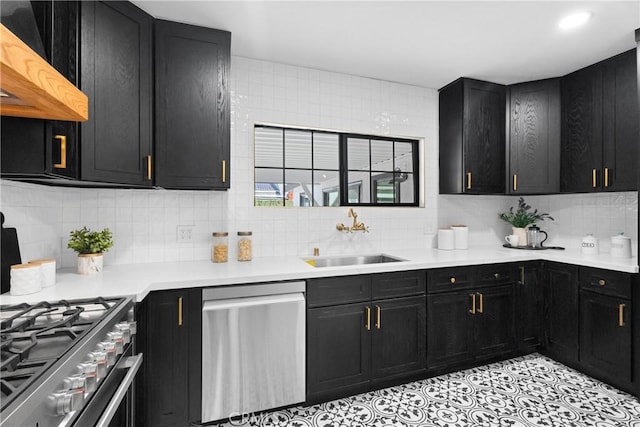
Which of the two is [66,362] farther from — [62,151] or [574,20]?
[574,20]

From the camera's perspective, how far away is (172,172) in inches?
79.7

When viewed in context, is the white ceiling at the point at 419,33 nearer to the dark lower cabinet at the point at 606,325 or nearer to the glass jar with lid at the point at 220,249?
the glass jar with lid at the point at 220,249

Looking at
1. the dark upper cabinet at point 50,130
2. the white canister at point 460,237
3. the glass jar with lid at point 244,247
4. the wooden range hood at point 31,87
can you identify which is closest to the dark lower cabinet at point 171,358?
the glass jar with lid at point 244,247

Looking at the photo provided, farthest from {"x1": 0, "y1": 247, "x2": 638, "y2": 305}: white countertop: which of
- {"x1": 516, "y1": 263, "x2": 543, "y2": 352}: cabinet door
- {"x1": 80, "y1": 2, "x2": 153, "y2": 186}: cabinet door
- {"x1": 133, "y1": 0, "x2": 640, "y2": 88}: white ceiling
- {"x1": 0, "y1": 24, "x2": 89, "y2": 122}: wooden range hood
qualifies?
{"x1": 133, "y1": 0, "x2": 640, "y2": 88}: white ceiling

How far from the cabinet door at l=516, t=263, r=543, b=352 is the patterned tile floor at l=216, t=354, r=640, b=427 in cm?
30

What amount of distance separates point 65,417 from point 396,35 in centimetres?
257

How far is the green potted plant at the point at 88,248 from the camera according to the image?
6.09 ft

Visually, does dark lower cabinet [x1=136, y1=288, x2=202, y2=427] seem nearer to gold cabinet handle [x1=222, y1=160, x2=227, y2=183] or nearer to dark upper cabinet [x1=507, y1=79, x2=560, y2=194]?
→ gold cabinet handle [x1=222, y1=160, x2=227, y2=183]

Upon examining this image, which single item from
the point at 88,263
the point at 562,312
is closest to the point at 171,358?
the point at 88,263

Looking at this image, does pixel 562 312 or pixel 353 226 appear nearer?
pixel 562 312

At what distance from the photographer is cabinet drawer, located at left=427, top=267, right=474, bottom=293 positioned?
7.86 feet

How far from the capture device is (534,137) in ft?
9.83

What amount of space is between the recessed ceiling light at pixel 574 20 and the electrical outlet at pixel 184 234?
9.58 feet

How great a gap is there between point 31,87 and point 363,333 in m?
2.09
